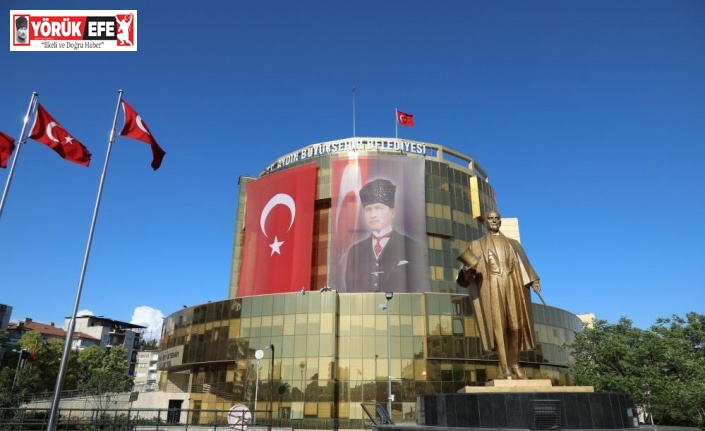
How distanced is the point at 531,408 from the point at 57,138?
69.0 ft

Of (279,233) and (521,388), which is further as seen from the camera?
(279,233)

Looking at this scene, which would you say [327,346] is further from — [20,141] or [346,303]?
[20,141]

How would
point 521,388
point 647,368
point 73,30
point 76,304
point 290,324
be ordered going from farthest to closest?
point 290,324 → point 647,368 → point 73,30 → point 76,304 → point 521,388

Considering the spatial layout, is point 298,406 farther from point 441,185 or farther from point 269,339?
point 441,185

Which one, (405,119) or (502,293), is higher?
(405,119)

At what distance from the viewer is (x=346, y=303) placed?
4584cm

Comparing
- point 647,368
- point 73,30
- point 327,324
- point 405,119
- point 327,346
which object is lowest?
point 647,368

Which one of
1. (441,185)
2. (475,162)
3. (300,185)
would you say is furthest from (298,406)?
(475,162)

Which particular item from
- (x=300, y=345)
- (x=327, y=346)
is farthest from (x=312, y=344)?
(x=327, y=346)

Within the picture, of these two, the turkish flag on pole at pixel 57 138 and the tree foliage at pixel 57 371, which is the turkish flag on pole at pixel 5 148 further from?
the tree foliage at pixel 57 371

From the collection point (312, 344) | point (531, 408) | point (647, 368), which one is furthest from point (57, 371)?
point (531, 408)

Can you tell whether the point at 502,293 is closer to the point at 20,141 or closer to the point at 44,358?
the point at 20,141

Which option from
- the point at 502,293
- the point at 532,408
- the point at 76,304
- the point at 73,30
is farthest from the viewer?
the point at 73,30

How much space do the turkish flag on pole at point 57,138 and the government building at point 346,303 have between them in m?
22.3
